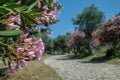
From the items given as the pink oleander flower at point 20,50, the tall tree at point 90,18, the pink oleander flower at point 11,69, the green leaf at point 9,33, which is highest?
the tall tree at point 90,18

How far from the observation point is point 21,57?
6.91 ft

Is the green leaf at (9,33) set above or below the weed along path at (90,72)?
above

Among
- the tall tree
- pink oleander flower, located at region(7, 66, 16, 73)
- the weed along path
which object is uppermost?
the tall tree

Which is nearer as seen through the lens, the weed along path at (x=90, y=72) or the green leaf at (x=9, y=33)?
the green leaf at (x=9, y=33)

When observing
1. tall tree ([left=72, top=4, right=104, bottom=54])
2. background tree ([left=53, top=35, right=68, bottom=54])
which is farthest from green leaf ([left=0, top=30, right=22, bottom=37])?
background tree ([left=53, top=35, right=68, bottom=54])

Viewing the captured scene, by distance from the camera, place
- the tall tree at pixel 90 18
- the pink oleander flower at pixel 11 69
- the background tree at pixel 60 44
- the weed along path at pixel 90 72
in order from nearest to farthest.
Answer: the pink oleander flower at pixel 11 69
the weed along path at pixel 90 72
the tall tree at pixel 90 18
the background tree at pixel 60 44

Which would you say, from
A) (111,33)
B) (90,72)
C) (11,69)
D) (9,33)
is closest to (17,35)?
(9,33)

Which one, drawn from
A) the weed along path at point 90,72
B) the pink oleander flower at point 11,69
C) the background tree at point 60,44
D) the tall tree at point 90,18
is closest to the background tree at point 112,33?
the weed along path at point 90,72

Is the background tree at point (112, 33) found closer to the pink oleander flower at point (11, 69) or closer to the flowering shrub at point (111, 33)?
the flowering shrub at point (111, 33)

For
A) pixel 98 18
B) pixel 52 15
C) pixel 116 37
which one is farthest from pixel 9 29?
pixel 98 18

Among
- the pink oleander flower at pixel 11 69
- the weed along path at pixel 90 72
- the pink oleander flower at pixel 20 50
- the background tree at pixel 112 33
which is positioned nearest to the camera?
the pink oleander flower at pixel 20 50

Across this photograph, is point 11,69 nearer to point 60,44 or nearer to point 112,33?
point 112,33

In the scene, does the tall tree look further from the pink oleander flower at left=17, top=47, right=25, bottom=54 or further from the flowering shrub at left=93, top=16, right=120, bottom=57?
the pink oleander flower at left=17, top=47, right=25, bottom=54

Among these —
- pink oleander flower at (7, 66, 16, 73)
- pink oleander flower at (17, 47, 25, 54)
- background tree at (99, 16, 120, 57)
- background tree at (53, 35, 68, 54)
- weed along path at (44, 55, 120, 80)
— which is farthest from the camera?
background tree at (53, 35, 68, 54)
